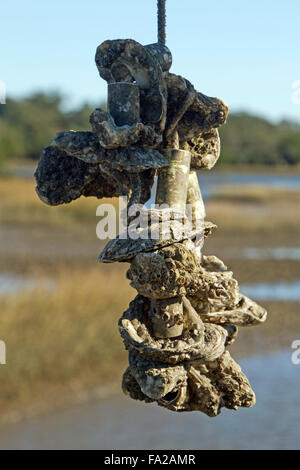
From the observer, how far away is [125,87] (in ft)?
5.42

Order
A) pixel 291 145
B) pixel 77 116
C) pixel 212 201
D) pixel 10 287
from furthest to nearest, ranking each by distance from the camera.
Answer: pixel 291 145
pixel 77 116
pixel 212 201
pixel 10 287

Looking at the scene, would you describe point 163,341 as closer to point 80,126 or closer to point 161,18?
point 161,18

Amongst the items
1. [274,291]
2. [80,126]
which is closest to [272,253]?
[274,291]

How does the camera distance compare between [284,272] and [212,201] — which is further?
[212,201]

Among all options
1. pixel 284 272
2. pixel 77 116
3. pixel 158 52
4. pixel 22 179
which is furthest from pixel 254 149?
pixel 158 52

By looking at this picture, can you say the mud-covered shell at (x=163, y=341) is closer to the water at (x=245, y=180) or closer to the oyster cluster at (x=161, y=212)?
the oyster cluster at (x=161, y=212)

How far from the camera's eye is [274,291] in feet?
59.6

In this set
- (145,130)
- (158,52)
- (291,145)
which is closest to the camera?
(145,130)

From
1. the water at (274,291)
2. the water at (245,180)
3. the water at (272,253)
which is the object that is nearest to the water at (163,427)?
the water at (274,291)

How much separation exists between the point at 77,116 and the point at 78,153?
38.9 m

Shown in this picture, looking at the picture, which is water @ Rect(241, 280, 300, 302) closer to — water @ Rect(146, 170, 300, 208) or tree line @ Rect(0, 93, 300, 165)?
water @ Rect(146, 170, 300, 208)

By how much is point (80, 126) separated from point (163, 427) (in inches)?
918

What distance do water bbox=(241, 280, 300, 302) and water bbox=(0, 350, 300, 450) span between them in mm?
3255

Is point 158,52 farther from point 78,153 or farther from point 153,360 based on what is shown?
point 153,360
